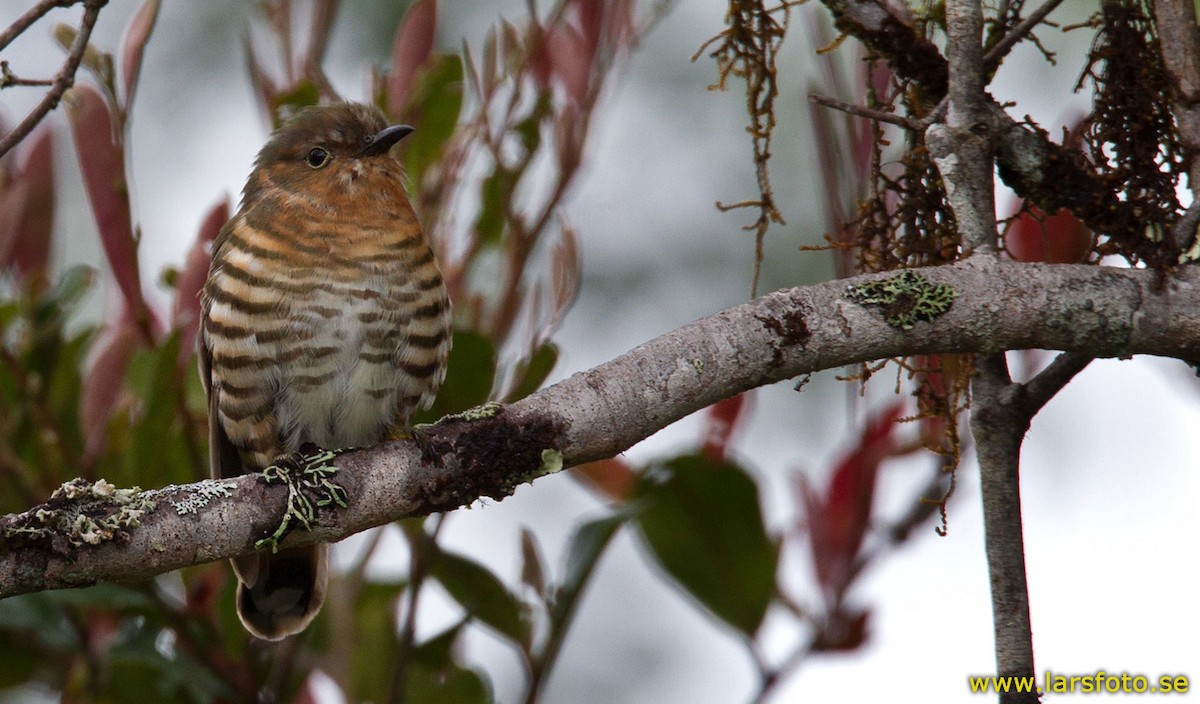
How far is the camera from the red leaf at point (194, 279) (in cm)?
287

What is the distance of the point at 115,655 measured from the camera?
99.8 inches

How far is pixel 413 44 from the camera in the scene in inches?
116

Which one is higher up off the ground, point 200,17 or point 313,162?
point 200,17

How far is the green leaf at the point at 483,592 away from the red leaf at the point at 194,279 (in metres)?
0.73

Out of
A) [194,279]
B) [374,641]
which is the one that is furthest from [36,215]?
[374,641]

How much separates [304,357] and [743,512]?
96 cm

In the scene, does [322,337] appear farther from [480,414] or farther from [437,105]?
[480,414]

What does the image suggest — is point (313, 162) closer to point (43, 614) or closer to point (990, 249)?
point (43, 614)

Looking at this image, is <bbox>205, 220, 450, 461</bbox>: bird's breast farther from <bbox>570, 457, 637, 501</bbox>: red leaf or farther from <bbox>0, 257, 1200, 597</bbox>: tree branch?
<bbox>0, 257, 1200, 597</bbox>: tree branch

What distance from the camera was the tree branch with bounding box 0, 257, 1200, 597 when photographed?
1.80m

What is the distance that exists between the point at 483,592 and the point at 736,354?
1014 millimetres

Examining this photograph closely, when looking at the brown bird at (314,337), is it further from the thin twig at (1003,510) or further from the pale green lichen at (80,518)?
the thin twig at (1003,510)

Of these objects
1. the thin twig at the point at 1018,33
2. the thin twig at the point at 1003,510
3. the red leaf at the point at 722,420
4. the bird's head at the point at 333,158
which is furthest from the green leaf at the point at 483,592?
the thin twig at the point at 1018,33

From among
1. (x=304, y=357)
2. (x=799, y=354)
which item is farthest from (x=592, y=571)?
(x=799, y=354)
